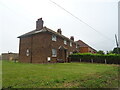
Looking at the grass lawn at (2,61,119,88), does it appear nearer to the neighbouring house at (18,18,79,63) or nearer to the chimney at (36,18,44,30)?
the neighbouring house at (18,18,79,63)

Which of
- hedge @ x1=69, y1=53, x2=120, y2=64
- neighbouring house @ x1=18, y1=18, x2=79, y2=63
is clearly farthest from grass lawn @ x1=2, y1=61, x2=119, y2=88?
hedge @ x1=69, y1=53, x2=120, y2=64

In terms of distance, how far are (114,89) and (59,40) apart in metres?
22.9

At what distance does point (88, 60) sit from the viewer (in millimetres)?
29938

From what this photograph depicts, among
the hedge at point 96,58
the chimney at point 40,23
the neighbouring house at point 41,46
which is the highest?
the chimney at point 40,23

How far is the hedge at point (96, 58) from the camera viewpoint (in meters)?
27.2

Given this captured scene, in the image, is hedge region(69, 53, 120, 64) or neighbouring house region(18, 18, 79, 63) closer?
neighbouring house region(18, 18, 79, 63)

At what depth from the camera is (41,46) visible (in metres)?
25.4

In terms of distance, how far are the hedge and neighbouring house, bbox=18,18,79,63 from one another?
9.80ft

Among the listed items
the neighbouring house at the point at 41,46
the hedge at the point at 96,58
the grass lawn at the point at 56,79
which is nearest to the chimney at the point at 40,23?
the neighbouring house at the point at 41,46

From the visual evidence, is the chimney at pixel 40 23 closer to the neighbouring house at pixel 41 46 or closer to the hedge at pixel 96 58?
the neighbouring house at pixel 41 46

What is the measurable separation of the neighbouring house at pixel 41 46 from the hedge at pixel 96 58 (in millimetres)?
2987

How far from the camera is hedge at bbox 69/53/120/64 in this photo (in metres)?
27.2

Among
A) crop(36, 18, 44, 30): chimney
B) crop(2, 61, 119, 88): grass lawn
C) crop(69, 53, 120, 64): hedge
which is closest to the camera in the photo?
crop(2, 61, 119, 88): grass lawn

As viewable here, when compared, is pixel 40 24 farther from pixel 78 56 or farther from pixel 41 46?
pixel 78 56
